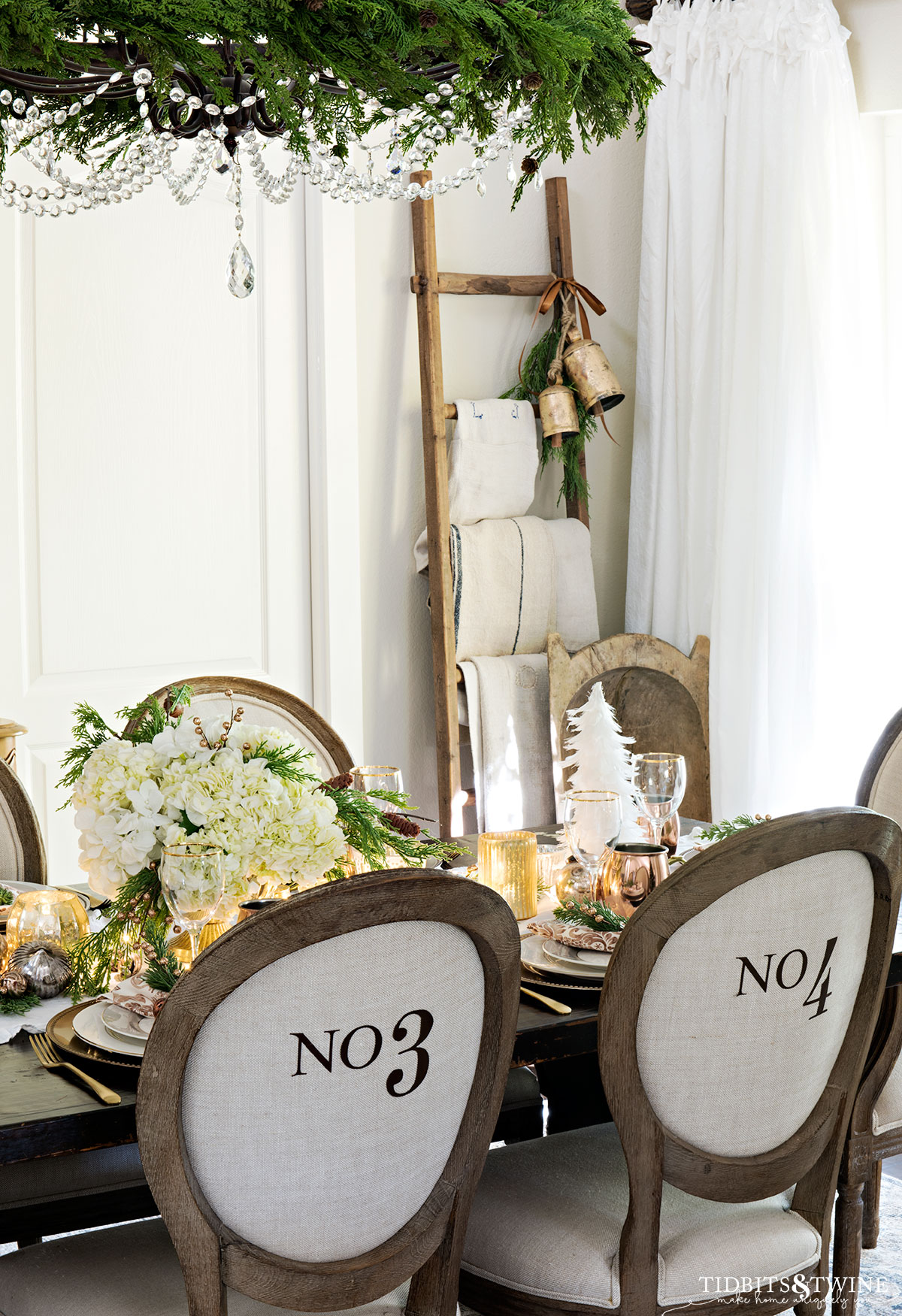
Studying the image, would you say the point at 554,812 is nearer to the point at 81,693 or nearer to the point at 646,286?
the point at 81,693

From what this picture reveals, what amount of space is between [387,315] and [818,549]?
113 centimetres

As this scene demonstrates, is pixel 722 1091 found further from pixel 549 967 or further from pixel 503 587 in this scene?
pixel 503 587

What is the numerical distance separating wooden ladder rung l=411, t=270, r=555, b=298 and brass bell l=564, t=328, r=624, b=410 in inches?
6.7

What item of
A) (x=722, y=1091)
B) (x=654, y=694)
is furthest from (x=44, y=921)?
(x=654, y=694)

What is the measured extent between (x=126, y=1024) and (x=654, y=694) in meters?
2.02

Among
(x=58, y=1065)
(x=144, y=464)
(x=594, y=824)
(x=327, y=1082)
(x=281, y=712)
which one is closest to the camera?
(x=327, y=1082)

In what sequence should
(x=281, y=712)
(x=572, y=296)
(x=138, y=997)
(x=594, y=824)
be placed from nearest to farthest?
1. (x=138, y=997)
2. (x=594, y=824)
3. (x=281, y=712)
4. (x=572, y=296)

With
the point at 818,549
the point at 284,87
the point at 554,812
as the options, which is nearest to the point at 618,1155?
the point at 284,87

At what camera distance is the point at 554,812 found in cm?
313

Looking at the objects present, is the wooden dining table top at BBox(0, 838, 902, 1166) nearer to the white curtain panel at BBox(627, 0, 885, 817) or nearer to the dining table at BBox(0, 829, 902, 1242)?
the dining table at BBox(0, 829, 902, 1242)

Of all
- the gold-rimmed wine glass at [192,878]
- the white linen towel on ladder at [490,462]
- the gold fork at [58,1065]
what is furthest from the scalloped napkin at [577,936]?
the white linen towel on ladder at [490,462]

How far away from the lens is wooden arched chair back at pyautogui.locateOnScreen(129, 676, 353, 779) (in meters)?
2.31

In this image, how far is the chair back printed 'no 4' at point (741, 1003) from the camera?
1291mm

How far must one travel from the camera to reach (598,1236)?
1412 millimetres
